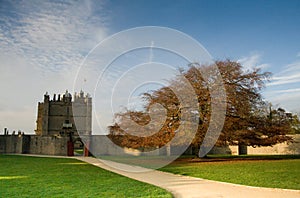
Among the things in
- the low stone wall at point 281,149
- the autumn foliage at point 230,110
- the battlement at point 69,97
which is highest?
the battlement at point 69,97

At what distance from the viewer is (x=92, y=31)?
Result: 14461 millimetres

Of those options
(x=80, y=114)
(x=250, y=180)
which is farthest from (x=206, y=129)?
(x=80, y=114)

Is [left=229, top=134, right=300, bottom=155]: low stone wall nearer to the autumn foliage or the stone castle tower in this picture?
the autumn foliage

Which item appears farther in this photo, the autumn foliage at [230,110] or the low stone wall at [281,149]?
the low stone wall at [281,149]

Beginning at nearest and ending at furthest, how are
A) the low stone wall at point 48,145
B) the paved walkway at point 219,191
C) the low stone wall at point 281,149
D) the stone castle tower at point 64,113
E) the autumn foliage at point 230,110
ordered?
the paved walkway at point 219,191 < the autumn foliage at point 230,110 < the low stone wall at point 281,149 < the low stone wall at point 48,145 < the stone castle tower at point 64,113

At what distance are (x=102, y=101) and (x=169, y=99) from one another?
415 cm

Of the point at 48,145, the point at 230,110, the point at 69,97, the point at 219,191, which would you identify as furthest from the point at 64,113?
the point at 219,191

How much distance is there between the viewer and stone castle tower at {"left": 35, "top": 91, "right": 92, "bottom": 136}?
54.0 metres

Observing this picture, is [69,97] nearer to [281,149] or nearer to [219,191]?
[281,149]

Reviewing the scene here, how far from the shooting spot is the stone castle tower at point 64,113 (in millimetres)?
54000

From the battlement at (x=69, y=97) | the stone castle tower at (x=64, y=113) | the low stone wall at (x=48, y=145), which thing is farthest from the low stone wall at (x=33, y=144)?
the battlement at (x=69, y=97)

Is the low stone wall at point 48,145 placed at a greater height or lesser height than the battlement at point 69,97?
lesser

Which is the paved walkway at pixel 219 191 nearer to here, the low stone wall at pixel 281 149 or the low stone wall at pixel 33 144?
the low stone wall at pixel 281 149

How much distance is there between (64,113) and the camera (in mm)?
55469
